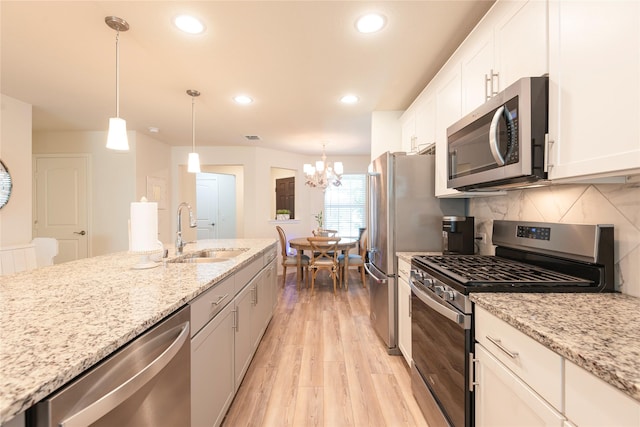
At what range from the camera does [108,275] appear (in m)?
1.46

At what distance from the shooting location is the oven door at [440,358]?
117 centimetres

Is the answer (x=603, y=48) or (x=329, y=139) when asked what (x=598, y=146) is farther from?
(x=329, y=139)

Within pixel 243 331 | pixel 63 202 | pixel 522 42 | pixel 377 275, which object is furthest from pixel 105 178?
pixel 522 42

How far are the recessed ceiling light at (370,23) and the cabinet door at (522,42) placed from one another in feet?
2.09

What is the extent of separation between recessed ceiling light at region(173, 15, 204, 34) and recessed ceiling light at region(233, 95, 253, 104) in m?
1.06

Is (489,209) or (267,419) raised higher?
(489,209)

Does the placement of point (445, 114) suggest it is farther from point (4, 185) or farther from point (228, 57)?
point (4, 185)

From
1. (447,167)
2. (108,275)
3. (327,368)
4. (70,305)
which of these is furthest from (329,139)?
(70,305)

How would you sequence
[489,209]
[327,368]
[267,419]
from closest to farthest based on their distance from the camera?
1. [267,419]
2. [489,209]
3. [327,368]

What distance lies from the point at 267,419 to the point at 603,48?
2239mm

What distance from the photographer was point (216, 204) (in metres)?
6.95

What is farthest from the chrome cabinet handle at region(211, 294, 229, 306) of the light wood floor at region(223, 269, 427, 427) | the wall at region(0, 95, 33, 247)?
the wall at region(0, 95, 33, 247)

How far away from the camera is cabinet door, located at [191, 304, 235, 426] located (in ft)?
3.98

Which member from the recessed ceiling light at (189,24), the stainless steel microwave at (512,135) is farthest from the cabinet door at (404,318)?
the recessed ceiling light at (189,24)
